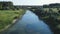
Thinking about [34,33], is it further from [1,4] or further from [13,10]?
[1,4]

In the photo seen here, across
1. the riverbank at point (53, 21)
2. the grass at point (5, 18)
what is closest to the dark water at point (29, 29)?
the riverbank at point (53, 21)

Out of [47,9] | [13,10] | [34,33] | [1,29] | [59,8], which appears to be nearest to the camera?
[34,33]

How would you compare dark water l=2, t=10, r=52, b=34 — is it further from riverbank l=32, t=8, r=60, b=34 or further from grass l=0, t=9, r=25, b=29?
grass l=0, t=9, r=25, b=29

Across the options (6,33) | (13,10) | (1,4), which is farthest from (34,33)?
(1,4)

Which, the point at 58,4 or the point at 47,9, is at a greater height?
the point at 58,4

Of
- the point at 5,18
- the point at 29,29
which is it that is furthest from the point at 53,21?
the point at 5,18

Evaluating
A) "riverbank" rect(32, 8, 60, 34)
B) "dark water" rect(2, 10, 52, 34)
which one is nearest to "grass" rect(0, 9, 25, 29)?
"dark water" rect(2, 10, 52, 34)

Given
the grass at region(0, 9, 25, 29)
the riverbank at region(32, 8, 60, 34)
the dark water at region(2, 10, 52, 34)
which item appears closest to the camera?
the dark water at region(2, 10, 52, 34)

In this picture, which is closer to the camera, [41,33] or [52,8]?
[41,33]

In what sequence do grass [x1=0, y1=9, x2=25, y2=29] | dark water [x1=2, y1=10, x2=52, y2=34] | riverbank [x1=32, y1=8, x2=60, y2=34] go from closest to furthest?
dark water [x1=2, y1=10, x2=52, y2=34] → riverbank [x1=32, y1=8, x2=60, y2=34] → grass [x1=0, y1=9, x2=25, y2=29]

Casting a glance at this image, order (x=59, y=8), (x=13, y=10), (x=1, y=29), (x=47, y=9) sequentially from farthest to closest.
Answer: (x=47, y=9) < (x=13, y=10) < (x=59, y=8) < (x=1, y=29)

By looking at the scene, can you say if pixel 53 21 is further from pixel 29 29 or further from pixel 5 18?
pixel 5 18
